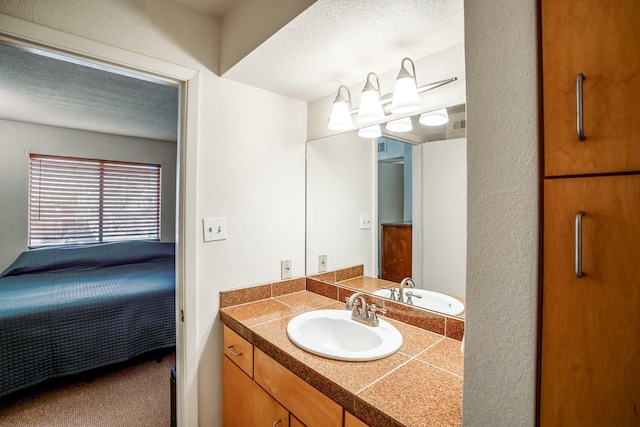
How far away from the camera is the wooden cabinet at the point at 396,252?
1.49 meters

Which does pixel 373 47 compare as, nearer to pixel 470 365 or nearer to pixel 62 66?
pixel 470 365

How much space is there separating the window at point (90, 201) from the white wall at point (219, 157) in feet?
11.4

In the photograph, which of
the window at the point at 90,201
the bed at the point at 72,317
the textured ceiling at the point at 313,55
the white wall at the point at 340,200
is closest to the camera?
the textured ceiling at the point at 313,55

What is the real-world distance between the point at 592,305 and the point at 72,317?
2921 mm

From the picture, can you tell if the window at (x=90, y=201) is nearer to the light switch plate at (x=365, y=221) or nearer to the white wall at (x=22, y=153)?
the white wall at (x=22, y=153)

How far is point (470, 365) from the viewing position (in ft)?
1.90

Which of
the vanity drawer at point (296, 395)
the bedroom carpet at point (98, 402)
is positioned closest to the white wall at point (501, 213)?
the vanity drawer at point (296, 395)

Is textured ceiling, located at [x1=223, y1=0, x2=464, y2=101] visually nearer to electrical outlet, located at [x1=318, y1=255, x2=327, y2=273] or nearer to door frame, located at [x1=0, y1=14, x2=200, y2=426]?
door frame, located at [x1=0, y1=14, x2=200, y2=426]

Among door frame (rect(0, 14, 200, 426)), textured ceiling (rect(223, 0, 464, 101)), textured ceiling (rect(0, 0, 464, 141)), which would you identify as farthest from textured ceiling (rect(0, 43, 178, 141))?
textured ceiling (rect(223, 0, 464, 101))

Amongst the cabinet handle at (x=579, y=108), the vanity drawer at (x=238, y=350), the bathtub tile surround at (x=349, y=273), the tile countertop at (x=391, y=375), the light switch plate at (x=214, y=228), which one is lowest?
the vanity drawer at (x=238, y=350)

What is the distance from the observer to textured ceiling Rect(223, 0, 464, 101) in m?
1.01

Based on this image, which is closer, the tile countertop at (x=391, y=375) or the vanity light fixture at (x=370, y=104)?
the tile countertop at (x=391, y=375)

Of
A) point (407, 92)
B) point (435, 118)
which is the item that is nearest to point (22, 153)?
point (407, 92)

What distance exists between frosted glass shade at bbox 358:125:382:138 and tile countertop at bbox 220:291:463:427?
953 mm
